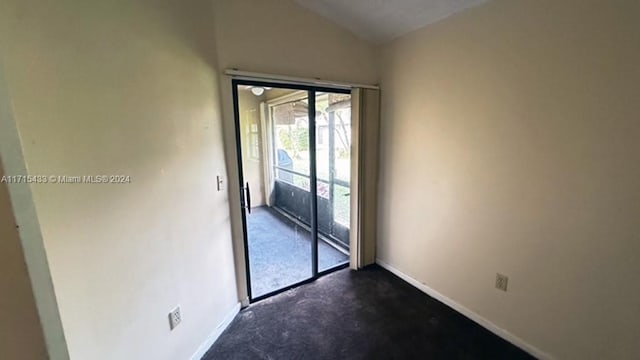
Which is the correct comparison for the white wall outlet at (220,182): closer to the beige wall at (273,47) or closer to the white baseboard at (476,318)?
the beige wall at (273,47)

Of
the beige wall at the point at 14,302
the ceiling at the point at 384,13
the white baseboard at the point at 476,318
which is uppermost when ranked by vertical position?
the ceiling at the point at 384,13

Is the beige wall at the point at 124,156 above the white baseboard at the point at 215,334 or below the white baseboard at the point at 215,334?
above

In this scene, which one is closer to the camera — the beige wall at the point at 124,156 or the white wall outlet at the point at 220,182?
the beige wall at the point at 124,156

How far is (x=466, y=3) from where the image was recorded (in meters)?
1.85

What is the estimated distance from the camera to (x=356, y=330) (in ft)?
6.76

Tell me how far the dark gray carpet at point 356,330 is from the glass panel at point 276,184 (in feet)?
1.09

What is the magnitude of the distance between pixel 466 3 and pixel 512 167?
1.17m

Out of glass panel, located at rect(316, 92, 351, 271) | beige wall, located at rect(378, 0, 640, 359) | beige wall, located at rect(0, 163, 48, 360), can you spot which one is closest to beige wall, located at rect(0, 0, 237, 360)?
beige wall, located at rect(0, 163, 48, 360)

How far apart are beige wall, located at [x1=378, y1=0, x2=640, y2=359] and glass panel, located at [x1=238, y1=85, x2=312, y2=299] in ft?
3.81

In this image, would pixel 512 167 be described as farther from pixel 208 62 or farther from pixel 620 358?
pixel 208 62

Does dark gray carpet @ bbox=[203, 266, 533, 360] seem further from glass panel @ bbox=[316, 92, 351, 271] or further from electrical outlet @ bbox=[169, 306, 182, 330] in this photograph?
glass panel @ bbox=[316, 92, 351, 271]

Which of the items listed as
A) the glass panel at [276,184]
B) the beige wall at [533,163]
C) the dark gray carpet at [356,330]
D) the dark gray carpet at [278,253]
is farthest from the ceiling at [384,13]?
the dark gray carpet at [356,330]

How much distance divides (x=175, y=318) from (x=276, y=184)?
2384mm

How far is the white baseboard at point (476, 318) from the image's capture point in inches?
70.9
